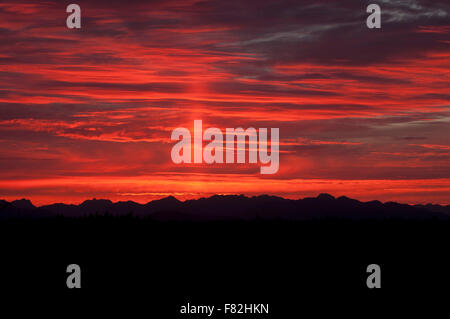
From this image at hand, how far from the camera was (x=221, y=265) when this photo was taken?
29.0 meters

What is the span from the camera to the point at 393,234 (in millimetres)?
34156

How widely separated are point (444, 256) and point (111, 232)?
52.6 ft

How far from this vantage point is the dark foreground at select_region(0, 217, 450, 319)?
25.8 m

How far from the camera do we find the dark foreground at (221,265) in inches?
1017

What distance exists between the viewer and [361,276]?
27.9 meters
